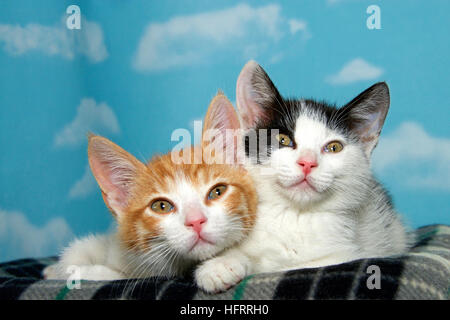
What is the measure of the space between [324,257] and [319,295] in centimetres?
26

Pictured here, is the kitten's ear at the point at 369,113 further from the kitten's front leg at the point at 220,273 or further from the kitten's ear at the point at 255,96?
the kitten's front leg at the point at 220,273

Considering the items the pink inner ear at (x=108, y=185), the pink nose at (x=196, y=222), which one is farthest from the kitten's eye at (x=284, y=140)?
the pink inner ear at (x=108, y=185)

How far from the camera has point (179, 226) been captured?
42.2 inches

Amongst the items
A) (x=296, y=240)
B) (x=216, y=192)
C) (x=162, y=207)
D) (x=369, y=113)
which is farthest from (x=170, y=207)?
(x=369, y=113)

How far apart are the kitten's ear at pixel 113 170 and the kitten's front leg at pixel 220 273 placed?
15.1 inches

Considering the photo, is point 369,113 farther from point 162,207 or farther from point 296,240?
point 162,207

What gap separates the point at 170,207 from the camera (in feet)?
3.83

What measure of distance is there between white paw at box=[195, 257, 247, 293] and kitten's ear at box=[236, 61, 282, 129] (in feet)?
1.74

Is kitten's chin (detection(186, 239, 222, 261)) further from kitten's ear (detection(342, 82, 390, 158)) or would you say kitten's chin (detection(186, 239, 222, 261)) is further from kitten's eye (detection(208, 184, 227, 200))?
kitten's ear (detection(342, 82, 390, 158))

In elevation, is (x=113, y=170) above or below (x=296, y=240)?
above

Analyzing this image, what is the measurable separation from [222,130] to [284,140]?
0.66 ft

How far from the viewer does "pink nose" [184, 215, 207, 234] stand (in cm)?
105

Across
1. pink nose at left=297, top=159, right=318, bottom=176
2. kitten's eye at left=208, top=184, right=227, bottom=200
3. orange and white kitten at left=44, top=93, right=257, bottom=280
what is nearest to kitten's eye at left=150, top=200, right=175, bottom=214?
orange and white kitten at left=44, top=93, right=257, bottom=280
